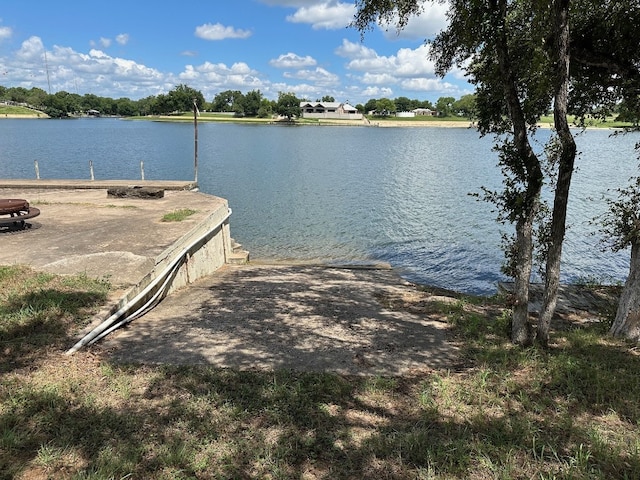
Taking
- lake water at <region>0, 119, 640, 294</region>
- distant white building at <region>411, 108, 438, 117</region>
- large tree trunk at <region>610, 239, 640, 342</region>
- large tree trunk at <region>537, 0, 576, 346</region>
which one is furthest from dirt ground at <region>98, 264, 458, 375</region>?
distant white building at <region>411, 108, 438, 117</region>

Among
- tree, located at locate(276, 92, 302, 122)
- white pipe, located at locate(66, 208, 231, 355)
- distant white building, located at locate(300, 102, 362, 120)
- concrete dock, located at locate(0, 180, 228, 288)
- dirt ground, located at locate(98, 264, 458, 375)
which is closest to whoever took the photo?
dirt ground, located at locate(98, 264, 458, 375)

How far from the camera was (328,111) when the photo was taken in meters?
164

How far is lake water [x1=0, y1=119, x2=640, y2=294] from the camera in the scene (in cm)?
1719

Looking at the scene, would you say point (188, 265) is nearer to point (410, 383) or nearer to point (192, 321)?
point (192, 321)

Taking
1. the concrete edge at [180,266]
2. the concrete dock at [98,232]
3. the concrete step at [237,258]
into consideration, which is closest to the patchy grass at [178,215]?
the concrete dock at [98,232]

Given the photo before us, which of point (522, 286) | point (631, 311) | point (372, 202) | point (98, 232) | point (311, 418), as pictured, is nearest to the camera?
point (311, 418)

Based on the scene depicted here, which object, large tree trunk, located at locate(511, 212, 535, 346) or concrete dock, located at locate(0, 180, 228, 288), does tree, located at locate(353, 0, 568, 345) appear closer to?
large tree trunk, located at locate(511, 212, 535, 346)

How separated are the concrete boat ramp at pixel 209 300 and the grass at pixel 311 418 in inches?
18.4

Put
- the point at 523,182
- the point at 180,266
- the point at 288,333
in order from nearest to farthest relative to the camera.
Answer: the point at 523,182
the point at 288,333
the point at 180,266

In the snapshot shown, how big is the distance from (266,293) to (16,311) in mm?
4474

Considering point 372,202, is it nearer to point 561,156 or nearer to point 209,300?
point 209,300

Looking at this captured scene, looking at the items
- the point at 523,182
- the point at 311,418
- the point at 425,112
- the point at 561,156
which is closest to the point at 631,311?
the point at 523,182

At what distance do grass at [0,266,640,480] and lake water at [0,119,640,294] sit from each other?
280 inches

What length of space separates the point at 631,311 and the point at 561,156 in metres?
3.08
